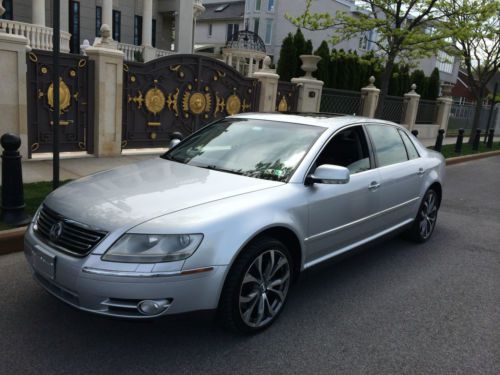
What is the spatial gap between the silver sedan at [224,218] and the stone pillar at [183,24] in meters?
19.5

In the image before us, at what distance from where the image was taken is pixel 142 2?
23.1 meters

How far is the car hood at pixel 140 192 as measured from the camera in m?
3.04

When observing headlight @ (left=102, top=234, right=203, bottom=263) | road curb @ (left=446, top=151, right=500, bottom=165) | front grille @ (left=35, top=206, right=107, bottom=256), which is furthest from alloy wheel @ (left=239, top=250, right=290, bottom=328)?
road curb @ (left=446, top=151, right=500, bottom=165)

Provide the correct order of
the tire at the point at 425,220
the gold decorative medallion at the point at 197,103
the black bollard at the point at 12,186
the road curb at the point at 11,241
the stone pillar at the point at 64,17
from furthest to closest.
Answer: the stone pillar at the point at 64,17 → the gold decorative medallion at the point at 197,103 → the tire at the point at 425,220 → the black bollard at the point at 12,186 → the road curb at the point at 11,241

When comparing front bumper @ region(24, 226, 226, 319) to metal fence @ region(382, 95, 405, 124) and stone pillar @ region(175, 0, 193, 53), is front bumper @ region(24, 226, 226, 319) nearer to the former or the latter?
metal fence @ region(382, 95, 405, 124)

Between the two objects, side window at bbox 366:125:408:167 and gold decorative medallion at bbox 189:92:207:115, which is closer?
side window at bbox 366:125:408:167

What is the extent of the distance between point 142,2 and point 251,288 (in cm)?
2267

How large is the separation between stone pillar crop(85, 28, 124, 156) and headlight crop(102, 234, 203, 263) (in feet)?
22.6

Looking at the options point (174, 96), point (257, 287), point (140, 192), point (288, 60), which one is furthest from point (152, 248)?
point (288, 60)

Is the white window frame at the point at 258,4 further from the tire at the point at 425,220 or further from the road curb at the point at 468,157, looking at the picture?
the tire at the point at 425,220

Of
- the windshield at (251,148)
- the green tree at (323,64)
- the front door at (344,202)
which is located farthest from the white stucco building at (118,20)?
the front door at (344,202)

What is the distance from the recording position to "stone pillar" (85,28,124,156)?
9.01 metres

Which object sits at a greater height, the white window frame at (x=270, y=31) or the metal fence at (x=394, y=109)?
the white window frame at (x=270, y=31)

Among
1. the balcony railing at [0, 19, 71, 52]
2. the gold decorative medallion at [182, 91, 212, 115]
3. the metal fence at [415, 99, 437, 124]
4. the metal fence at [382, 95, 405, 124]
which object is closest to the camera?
the gold decorative medallion at [182, 91, 212, 115]
